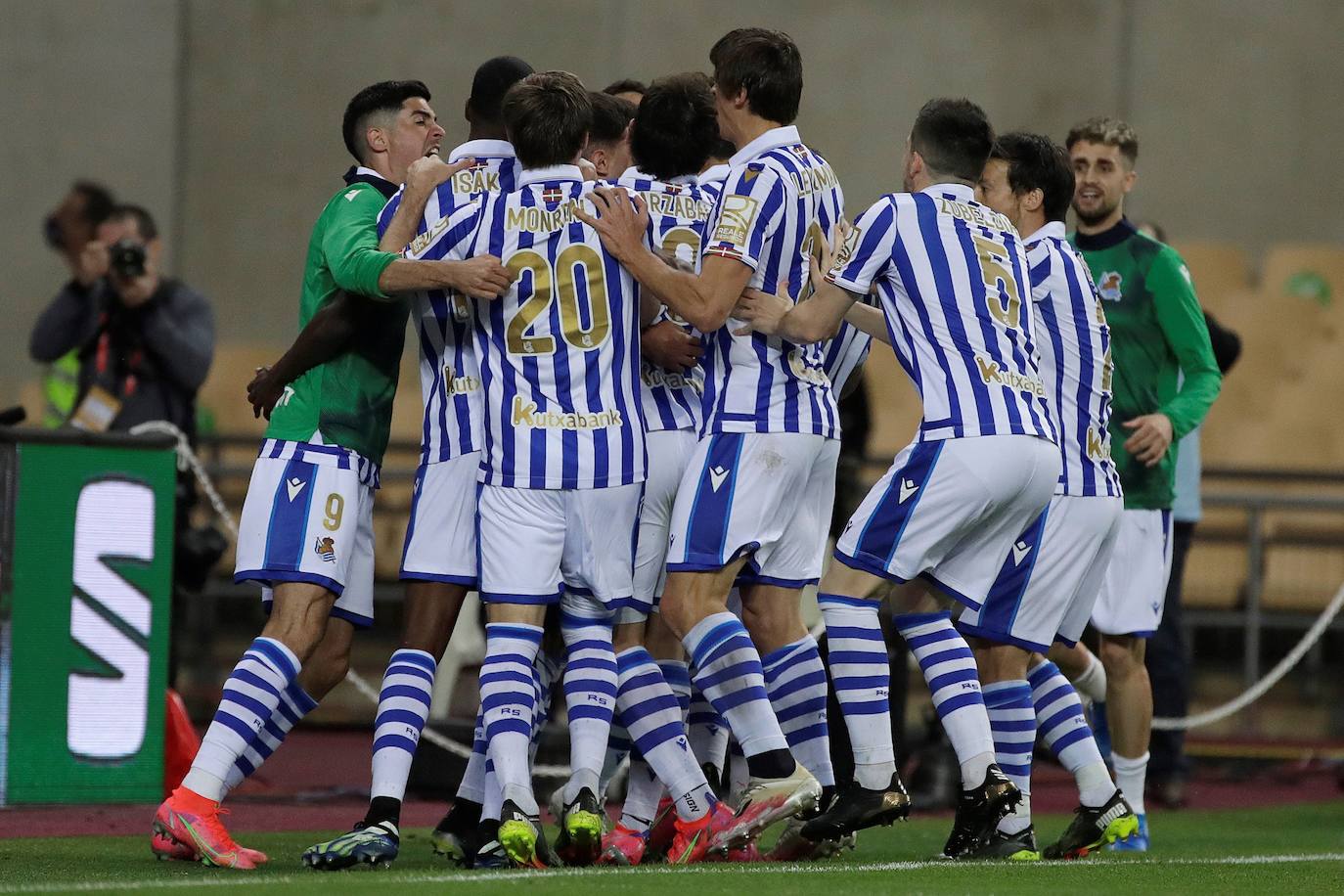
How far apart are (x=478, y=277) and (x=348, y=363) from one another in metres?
0.55

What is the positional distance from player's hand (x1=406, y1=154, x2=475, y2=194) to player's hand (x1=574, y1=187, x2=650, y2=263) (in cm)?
38

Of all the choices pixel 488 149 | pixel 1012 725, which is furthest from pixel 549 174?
pixel 1012 725

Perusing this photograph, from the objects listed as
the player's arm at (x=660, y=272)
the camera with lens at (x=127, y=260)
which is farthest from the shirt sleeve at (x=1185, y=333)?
the camera with lens at (x=127, y=260)

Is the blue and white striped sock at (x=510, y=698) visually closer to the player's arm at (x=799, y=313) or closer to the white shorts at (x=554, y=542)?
the white shorts at (x=554, y=542)

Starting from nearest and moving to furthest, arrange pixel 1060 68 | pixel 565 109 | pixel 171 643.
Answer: pixel 565 109 → pixel 171 643 → pixel 1060 68

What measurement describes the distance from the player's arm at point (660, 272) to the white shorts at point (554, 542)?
1.58 feet

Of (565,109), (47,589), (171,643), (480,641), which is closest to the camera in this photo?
(565,109)

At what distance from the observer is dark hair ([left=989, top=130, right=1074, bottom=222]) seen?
5.97 m

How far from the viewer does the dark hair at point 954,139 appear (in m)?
5.30

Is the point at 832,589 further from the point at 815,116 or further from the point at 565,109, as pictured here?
the point at 815,116

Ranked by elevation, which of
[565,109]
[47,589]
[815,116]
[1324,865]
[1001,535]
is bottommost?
[1324,865]

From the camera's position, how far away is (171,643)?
23.0 ft

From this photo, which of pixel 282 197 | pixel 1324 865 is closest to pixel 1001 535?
pixel 1324 865

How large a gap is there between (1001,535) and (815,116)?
8938 mm
